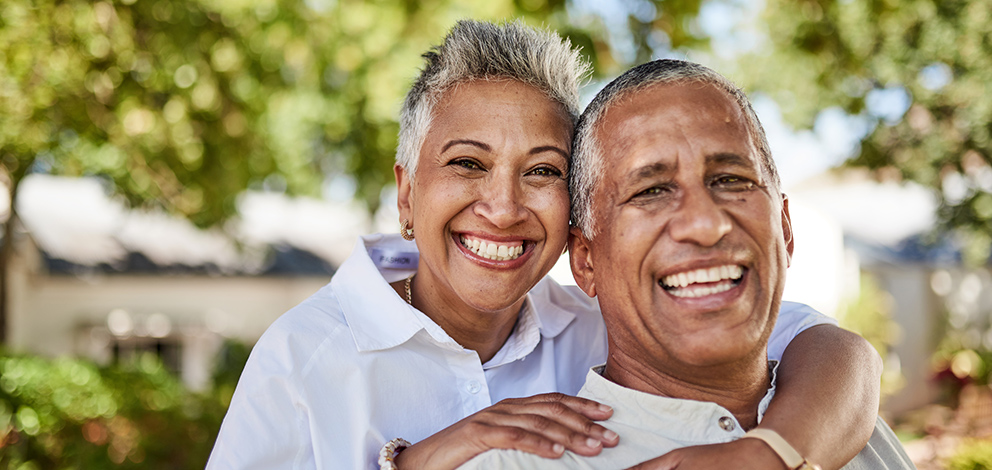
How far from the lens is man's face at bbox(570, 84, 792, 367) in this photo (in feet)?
6.14

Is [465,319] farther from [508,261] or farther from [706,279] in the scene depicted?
[706,279]

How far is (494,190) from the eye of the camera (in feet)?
7.52

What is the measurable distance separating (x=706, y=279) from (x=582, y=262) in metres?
0.46

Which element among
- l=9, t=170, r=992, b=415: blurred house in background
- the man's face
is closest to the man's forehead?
the man's face

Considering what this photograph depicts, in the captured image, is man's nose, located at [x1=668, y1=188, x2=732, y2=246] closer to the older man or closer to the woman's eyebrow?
the older man

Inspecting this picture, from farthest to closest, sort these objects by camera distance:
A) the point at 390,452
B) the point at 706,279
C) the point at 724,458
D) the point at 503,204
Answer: the point at 503,204 → the point at 390,452 → the point at 706,279 → the point at 724,458

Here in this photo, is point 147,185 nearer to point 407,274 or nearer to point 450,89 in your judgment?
point 407,274

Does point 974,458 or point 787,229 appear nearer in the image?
point 787,229

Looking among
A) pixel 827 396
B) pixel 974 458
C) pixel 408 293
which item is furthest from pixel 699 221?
pixel 974 458

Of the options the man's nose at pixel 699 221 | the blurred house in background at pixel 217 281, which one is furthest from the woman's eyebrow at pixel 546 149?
the blurred house in background at pixel 217 281

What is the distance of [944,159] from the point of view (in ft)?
45.4

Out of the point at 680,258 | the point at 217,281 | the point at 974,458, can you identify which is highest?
the point at 680,258

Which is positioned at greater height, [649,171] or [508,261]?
[649,171]

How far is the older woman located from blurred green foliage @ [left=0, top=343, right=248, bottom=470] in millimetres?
5770
